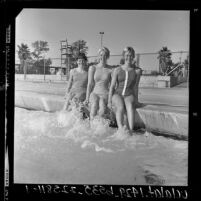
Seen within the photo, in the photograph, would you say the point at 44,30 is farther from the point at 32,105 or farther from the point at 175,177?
the point at 175,177

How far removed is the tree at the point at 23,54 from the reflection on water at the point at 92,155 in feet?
1.09

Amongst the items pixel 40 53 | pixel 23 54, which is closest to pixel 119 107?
pixel 40 53

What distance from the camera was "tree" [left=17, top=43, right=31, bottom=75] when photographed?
6.60ft

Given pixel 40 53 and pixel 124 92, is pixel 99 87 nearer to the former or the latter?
pixel 124 92

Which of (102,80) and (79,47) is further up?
(79,47)

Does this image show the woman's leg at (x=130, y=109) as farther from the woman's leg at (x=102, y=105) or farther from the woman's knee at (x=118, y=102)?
the woman's leg at (x=102, y=105)

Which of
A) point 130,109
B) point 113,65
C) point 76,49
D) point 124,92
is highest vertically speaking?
point 76,49

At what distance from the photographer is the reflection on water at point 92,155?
6.47ft

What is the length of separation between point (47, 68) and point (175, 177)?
1.29m

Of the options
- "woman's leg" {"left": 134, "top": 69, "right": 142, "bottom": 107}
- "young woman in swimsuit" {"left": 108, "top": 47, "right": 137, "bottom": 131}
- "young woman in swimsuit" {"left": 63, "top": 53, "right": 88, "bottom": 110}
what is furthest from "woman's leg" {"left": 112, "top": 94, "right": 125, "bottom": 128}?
"young woman in swimsuit" {"left": 63, "top": 53, "right": 88, "bottom": 110}

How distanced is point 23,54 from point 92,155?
3.09 ft

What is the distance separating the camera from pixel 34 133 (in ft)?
6.66

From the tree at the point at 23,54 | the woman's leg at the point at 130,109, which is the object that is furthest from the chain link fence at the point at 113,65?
the woman's leg at the point at 130,109

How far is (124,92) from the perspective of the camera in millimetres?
2012
